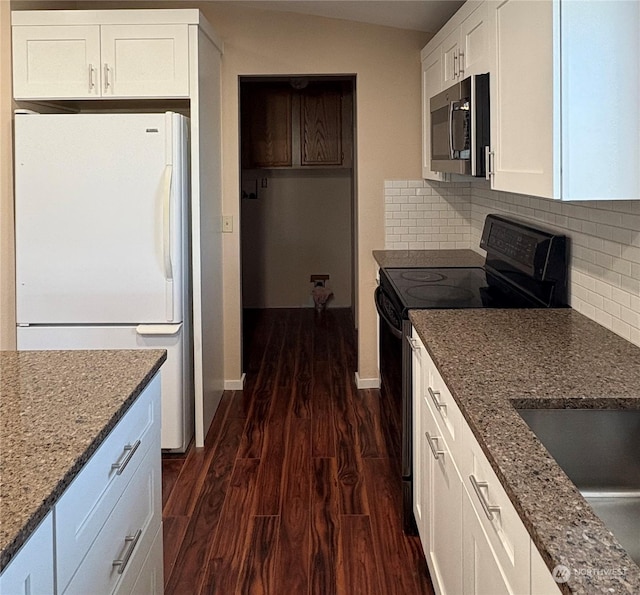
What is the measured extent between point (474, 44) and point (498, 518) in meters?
2.01

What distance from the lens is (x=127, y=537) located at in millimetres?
1611

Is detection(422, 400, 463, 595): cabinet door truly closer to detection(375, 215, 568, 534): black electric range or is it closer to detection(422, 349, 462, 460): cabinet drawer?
detection(422, 349, 462, 460): cabinet drawer

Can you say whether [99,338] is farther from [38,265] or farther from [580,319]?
[580,319]

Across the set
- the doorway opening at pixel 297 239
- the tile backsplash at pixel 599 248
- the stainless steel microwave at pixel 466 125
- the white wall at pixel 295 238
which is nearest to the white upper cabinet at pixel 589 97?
the tile backsplash at pixel 599 248

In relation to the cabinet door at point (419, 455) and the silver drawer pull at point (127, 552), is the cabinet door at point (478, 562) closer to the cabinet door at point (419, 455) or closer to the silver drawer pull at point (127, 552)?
the cabinet door at point (419, 455)

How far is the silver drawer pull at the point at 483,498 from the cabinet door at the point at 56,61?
9.02 ft

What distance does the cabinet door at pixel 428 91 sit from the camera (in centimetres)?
354

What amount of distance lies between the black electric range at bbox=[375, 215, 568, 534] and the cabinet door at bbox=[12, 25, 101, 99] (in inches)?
68.0

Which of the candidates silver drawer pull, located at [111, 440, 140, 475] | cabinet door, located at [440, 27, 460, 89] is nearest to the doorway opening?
cabinet door, located at [440, 27, 460, 89]

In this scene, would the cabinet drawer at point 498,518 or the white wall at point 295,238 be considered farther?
the white wall at point 295,238

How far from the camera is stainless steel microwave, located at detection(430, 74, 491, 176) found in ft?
8.41

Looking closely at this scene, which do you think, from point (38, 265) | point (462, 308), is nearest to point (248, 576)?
point (462, 308)

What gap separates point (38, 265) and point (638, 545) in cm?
283

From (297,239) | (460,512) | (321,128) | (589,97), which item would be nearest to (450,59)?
(589,97)
